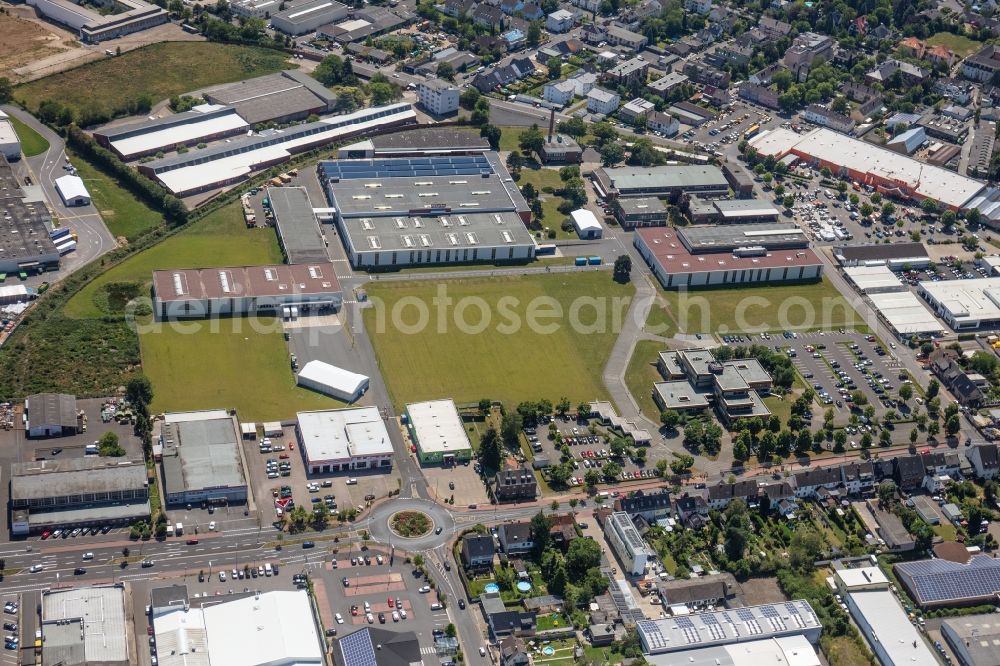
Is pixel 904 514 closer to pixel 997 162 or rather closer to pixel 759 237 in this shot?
pixel 759 237

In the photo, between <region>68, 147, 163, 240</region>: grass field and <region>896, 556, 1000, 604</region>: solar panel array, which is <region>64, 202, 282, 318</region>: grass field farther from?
<region>896, 556, 1000, 604</region>: solar panel array

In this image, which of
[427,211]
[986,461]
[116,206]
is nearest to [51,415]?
[116,206]

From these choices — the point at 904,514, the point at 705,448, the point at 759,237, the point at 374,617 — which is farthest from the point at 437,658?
the point at 759,237

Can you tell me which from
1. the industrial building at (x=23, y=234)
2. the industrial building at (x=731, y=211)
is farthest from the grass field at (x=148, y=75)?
the industrial building at (x=731, y=211)

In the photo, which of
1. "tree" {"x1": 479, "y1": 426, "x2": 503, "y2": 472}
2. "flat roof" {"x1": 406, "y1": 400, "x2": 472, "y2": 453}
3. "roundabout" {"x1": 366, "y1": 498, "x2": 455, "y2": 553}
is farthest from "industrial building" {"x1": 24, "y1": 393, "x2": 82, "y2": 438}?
"tree" {"x1": 479, "y1": 426, "x2": 503, "y2": 472}

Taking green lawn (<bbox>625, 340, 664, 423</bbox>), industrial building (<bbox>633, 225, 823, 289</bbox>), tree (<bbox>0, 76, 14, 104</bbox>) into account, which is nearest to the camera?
green lawn (<bbox>625, 340, 664, 423</bbox>)

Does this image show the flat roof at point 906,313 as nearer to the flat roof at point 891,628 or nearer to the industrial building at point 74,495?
the flat roof at point 891,628
